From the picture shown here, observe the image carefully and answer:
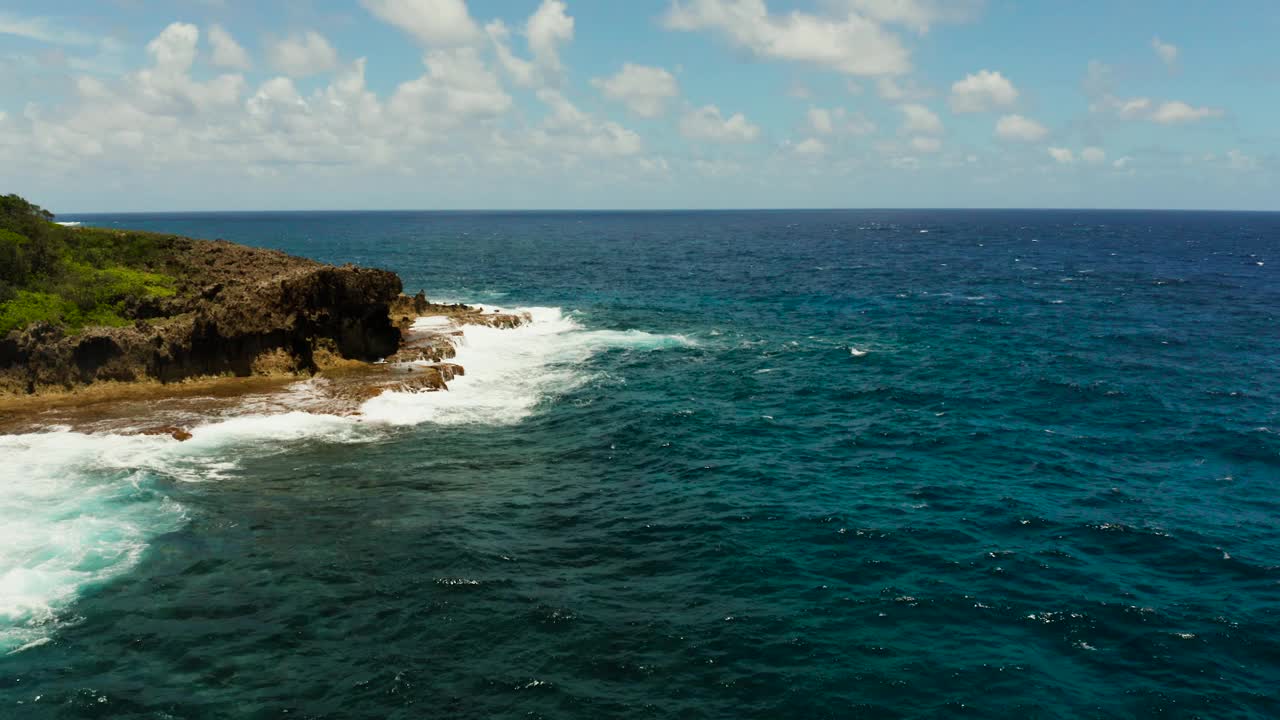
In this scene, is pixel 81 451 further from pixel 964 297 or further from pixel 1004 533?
pixel 964 297

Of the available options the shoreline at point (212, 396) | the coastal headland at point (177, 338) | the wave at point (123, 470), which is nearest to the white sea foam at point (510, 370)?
the wave at point (123, 470)

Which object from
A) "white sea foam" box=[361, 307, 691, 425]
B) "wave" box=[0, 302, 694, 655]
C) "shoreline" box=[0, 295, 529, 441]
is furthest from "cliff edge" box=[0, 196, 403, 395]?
"wave" box=[0, 302, 694, 655]

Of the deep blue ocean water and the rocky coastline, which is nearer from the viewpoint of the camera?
the deep blue ocean water

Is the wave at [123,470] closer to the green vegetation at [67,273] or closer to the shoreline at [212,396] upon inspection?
the shoreline at [212,396]

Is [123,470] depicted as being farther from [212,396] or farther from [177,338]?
[177,338]

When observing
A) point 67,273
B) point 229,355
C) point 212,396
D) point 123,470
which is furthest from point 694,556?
point 67,273

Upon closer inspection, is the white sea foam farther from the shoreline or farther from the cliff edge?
the cliff edge

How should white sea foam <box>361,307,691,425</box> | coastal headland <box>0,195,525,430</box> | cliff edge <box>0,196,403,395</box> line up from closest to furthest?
Answer: coastal headland <box>0,195,525,430</box>
white sea foam <box>361,307,691,425</box>
cliff edge <box>0,196,403,395</box>
